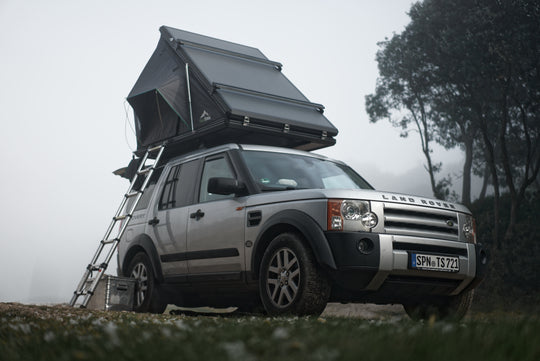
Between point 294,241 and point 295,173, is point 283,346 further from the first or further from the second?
point 295,173

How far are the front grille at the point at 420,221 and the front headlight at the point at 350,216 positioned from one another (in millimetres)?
194

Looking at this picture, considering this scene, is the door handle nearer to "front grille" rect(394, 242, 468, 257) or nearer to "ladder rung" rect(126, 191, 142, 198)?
"ladder rung" rect(126, 191, 142, 198)

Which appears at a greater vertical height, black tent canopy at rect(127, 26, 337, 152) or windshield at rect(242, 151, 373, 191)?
black tent canopy at rect(127, 26, 337, 152)

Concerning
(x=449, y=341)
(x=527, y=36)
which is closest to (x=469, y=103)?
(x=527, y=36)

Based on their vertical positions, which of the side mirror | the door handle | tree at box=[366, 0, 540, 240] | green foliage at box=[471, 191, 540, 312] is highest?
tree at box=[366, 0, 540, 240]

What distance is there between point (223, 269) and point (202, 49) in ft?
13.7

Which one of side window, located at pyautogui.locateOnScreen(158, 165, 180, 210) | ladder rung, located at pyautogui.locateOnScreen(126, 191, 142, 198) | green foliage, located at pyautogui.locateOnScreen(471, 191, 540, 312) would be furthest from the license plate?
green foliage, located at pyautogui.locateOnScreen(471, 191, 540, 312)

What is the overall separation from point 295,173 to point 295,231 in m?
1.35

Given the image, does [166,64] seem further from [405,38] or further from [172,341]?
[405,38]

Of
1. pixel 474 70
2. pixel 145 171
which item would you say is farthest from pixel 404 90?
pixel 145 171

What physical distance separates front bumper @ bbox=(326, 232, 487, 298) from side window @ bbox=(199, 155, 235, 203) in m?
2.09

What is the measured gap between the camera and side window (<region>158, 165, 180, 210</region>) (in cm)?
880

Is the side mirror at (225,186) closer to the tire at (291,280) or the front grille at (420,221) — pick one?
the tire at (291,280)

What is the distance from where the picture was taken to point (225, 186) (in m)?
7.07
